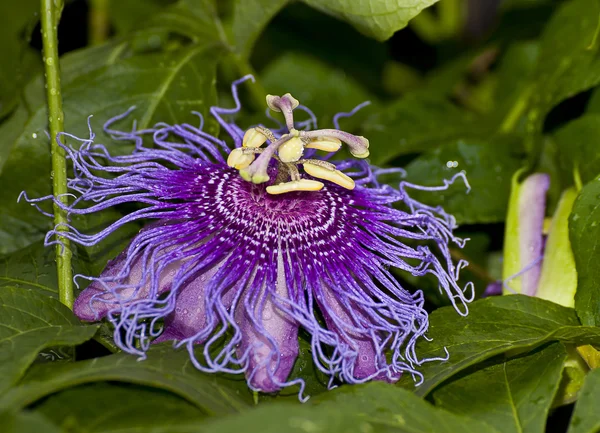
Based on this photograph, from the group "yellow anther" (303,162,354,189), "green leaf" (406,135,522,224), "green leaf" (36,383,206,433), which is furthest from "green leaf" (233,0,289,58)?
"green leaf" (36,383,206,433)

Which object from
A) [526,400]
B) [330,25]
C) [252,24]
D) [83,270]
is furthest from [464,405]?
[330,25]

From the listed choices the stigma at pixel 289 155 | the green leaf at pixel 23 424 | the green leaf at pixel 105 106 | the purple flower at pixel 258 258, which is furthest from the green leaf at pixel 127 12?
the green leaf at pixel 23 424

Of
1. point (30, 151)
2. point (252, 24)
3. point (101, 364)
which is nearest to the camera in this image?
point (101, 364)

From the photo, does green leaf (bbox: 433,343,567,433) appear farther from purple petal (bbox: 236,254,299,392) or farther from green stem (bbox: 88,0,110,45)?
green stem (bbox: 88,0,110,45)

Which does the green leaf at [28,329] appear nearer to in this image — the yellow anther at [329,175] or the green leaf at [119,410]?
the green leaf at [119,410]

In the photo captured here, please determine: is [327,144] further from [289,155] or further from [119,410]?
[119,410]

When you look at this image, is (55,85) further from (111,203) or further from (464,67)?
(464,67)
